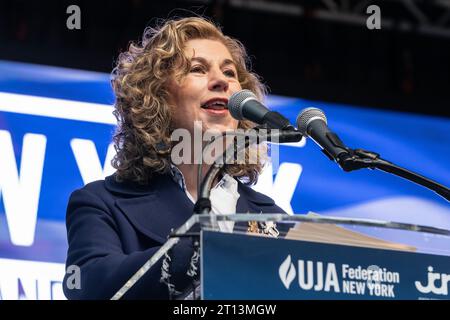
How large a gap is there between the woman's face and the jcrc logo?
830 mm

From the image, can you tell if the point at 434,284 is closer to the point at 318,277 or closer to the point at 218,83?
the point at 318,277

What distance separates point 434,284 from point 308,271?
210 millimetres

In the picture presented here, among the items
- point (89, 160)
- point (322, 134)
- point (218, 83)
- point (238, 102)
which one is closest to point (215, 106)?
point (218, 83)

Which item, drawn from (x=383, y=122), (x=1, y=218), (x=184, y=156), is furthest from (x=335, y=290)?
(x=383, y=122)

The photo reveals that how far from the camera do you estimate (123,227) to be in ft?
6.32

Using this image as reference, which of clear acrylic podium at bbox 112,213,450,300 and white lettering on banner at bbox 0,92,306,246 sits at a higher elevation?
white lettering on banner at bbox 0,92,306,246

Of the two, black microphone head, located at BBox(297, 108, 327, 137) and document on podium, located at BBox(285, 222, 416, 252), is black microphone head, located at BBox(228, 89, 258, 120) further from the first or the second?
document on podium, located at BBox(285, 222, 416, 252)

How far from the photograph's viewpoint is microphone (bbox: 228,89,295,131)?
1.69 metres

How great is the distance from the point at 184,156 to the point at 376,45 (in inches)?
93.7

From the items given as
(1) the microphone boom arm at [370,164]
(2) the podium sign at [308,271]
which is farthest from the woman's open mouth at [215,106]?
(2) the podium sign at [308,271]

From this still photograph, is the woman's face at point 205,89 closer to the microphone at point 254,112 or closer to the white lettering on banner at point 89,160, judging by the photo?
the microphone at point 254,112

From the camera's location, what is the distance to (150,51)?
240 centimetres

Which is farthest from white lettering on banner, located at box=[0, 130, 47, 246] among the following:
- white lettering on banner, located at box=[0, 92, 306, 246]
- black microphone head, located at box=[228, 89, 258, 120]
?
black microphone head, located at box=[228, 89, 258, 120]

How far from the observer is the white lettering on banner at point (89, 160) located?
3104 mm
